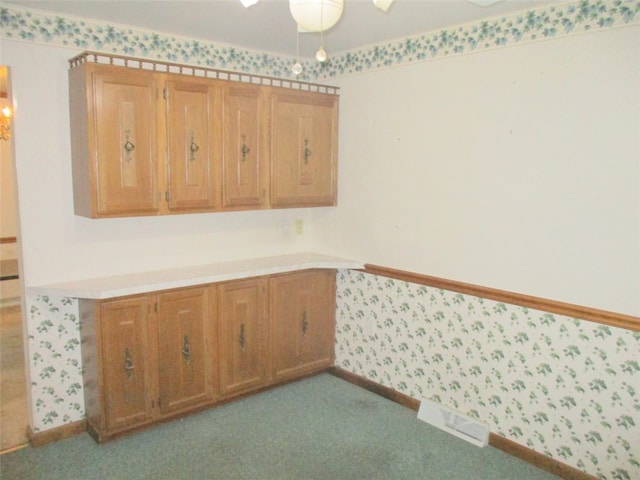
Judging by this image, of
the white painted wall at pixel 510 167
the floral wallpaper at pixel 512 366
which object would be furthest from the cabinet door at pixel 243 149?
the floral wallpaper at pixel 512 366

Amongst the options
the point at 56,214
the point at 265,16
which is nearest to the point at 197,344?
the point at 56,214

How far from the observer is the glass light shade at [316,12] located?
154 centimetres

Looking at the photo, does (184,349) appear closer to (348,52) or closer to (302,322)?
(302,322)

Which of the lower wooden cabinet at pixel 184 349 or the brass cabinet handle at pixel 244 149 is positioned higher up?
the brass cabinet handle at pixel 244 149

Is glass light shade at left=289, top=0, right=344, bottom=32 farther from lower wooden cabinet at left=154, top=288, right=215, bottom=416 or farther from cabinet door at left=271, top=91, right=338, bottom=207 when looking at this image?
lower wooden cabinet at left=154, top=288, right=215, bottom=416

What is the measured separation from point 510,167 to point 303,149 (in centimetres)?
145

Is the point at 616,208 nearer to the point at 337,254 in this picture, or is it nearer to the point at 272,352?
the point at 337,254

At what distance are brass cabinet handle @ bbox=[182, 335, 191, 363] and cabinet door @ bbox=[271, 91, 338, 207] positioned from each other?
109 centimetres

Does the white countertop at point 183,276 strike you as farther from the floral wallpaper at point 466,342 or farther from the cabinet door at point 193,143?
the cabinet door at point 193,143

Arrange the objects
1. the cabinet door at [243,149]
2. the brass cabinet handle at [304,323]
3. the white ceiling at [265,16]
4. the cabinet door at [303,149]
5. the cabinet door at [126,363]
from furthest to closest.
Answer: the brass cabinet handle at [304,323], the cabinet door at [303,149], the cabinet door at [243,149], the cabinet door at [126,363], the white ceiling at [265,16]

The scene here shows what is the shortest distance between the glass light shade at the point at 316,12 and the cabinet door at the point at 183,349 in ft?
6.29

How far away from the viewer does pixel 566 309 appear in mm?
2516

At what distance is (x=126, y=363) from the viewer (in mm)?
2836

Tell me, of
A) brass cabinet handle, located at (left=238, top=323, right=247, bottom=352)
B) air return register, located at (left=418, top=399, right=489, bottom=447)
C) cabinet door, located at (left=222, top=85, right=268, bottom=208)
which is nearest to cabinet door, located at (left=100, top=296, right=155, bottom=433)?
brass cabinet handle, located at (left=238, top=323, right=247, bottom=352)
